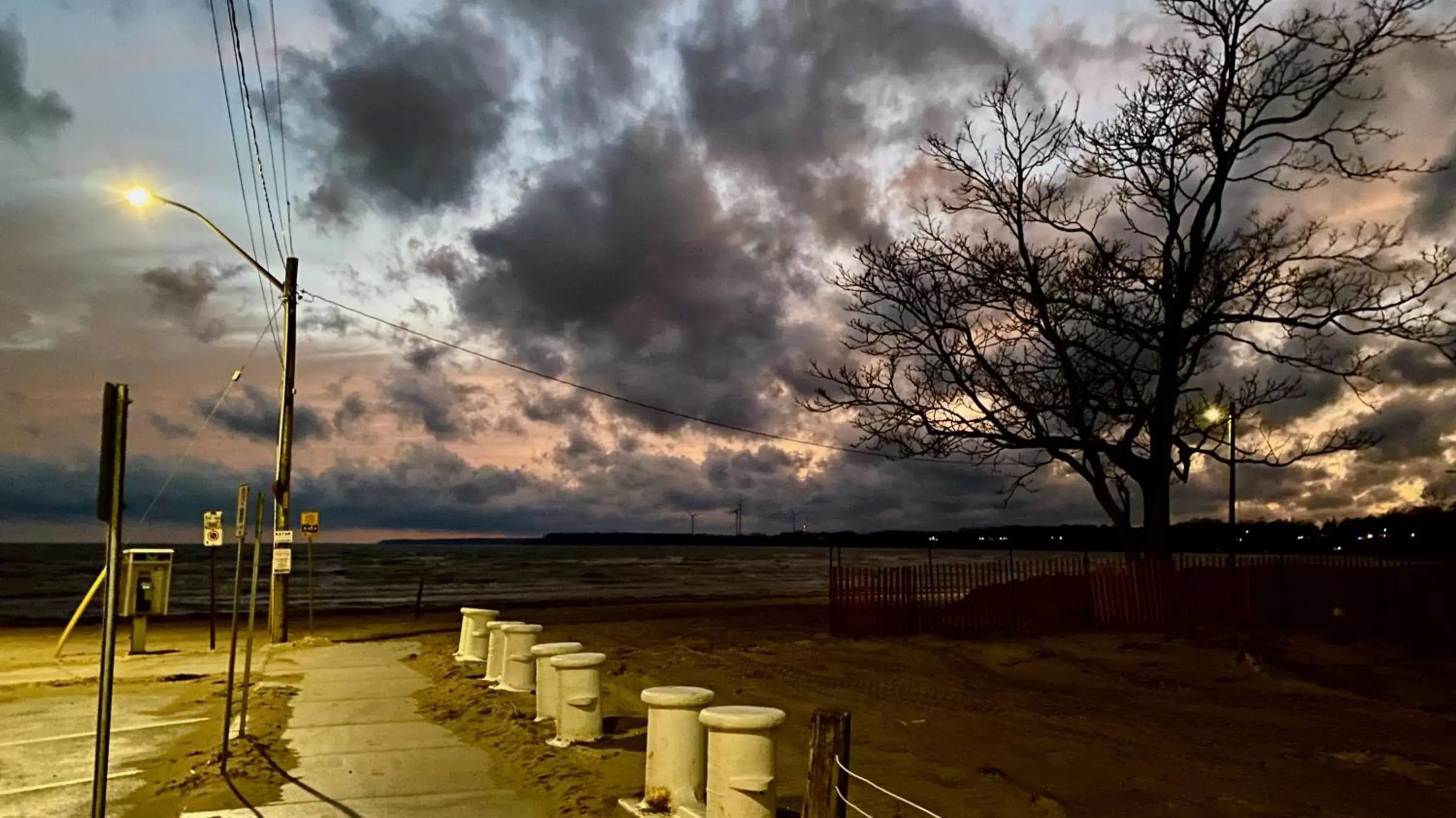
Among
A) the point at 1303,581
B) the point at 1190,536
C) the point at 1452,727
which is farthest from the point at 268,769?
the point at 1190,536

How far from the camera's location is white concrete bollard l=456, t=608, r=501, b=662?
1708 cm

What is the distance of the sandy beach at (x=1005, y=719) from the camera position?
8.68 meters

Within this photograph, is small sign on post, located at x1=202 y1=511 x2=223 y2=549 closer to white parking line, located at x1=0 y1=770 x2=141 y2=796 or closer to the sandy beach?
the sandy beach

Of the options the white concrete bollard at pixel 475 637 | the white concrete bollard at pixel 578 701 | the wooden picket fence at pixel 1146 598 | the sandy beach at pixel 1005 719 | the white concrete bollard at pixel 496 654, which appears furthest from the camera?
the wooden picket fence at pixel 1146 598

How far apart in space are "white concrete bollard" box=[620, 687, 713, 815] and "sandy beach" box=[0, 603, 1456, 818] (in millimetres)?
425

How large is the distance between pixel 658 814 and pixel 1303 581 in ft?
73.7

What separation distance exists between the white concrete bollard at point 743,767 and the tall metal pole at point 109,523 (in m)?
3.29

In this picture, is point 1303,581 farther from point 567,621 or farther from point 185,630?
point 185,630

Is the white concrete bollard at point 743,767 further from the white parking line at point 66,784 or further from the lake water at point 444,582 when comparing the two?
the lake water at point 444,582

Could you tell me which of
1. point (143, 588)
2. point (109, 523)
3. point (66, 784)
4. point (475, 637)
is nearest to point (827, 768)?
point (109, 523)

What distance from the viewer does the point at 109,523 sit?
521 cm

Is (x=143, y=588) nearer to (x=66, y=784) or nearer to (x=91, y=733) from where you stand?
(x=91, y=733)

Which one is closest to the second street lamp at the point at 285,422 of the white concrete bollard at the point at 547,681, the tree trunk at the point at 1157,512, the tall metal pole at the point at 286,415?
the tall metal pole at the point at 286,415

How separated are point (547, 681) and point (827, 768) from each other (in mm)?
5672
